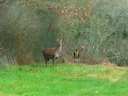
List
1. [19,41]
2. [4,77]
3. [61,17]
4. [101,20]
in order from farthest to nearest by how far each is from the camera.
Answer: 1. [101,20]
2. [61,17]
3. [19,41]
4. [4,77]

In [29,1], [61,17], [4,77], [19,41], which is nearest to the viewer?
[4,77]

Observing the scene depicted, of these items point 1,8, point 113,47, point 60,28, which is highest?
point 1,8

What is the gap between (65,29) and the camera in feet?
106

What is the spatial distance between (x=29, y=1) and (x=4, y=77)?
710 cm

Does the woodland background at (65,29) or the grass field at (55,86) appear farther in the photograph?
the woodland background at (65,29)

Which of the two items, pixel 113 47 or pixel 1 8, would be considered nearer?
pixel 1 8

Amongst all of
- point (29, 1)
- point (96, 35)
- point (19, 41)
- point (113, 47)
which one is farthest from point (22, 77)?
point (113, 47)

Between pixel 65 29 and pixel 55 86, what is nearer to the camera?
pixel 55 86

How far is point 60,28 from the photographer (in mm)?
31109

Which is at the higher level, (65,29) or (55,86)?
(65,29)

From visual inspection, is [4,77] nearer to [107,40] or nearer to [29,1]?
[29,1]

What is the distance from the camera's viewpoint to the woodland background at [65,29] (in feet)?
85.7

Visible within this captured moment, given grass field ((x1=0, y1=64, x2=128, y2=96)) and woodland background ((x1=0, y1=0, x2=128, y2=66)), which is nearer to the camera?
grass field ((x1=0, y1=64, x2=128, y2=96))

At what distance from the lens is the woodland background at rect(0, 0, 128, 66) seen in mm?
26125
